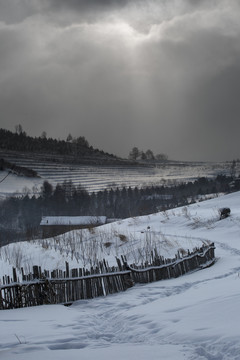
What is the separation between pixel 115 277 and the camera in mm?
9094

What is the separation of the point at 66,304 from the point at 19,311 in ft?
3.90

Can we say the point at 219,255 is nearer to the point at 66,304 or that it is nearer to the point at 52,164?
the point at 66,304

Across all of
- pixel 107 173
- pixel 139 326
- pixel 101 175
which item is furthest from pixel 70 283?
pixel 107 173

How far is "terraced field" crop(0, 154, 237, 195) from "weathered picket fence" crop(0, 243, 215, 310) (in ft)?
278

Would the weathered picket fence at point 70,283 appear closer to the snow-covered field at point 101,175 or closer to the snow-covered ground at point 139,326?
the snow-covered ground at point 139,326

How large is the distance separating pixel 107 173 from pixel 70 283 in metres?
100

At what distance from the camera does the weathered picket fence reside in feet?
25.7

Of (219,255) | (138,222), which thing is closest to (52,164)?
(138,222)

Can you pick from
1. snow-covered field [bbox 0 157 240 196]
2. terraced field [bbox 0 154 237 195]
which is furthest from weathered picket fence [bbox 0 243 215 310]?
terraced field [bbox 0 154 237 195]

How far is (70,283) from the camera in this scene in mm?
8391

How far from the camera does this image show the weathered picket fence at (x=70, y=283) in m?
7.84

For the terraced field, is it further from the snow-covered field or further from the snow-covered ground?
the snow-covered ground

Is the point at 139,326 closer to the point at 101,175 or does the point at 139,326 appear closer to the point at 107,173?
the point at 101,175

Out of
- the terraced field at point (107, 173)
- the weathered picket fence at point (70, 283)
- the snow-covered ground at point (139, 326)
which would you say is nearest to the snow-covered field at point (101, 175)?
the terraced field at point (107, 173)
